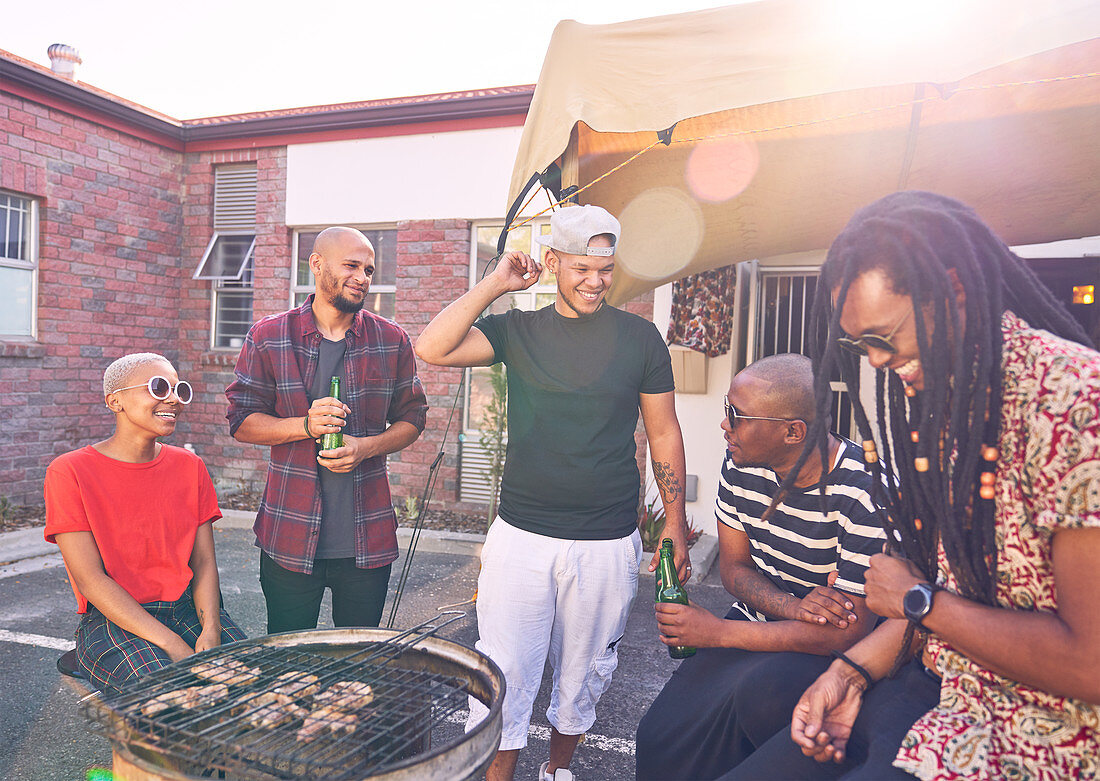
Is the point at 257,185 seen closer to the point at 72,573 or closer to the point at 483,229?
the point at 483,229

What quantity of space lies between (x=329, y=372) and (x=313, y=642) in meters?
1.28

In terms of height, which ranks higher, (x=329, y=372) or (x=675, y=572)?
(x=329, y=372)

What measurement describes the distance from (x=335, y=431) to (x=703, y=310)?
4518 mm

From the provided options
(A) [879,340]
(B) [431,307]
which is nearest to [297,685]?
(A) [879,340]

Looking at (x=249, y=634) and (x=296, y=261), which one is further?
(x=296, y=261)

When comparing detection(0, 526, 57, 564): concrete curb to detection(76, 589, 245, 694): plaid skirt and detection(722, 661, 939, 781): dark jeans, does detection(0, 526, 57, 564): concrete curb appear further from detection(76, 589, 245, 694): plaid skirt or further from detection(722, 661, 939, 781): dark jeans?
detection(722, 661, 939, 781): dark jeans

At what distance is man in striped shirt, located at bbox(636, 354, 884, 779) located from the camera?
84.7 inches

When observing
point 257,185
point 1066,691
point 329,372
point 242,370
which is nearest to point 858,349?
point 1066,691

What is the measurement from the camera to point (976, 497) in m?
1.47

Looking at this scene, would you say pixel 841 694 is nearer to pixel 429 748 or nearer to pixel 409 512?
pixel 429 748

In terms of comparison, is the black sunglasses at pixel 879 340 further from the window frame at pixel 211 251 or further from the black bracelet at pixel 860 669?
the window frame at pixel 211 251

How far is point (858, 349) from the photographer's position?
5.75 feet

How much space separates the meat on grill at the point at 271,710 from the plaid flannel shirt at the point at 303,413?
1.20 meters

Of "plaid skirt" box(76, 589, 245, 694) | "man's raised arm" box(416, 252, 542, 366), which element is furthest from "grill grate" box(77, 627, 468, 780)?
"man's raised arm" box(416, 252, 542, 366)
